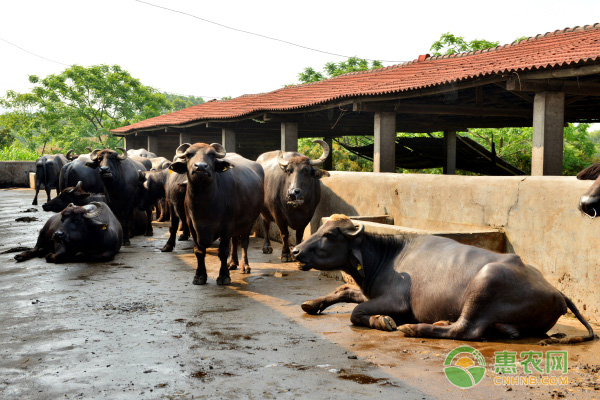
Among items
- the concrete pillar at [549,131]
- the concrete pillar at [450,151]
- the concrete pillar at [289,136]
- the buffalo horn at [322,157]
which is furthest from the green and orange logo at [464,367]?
the concrete pillar at [450,151]

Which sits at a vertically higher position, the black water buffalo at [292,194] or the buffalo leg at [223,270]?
the black water buffalo at [292,194]

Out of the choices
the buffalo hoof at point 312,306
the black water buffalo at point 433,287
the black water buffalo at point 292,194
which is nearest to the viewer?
the black water buffalo at point 433,287

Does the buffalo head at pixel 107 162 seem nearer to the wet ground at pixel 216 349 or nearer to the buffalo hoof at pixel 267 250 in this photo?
the buffalo hoof at pixel 267 250

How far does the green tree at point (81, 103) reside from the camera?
4322 cm

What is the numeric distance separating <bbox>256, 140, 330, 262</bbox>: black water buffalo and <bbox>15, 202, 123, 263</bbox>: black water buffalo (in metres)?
2.69

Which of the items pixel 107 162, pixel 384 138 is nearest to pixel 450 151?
pixel 384 138

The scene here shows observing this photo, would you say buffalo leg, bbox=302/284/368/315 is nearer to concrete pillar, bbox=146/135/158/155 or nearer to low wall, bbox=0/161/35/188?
concrete pillar, bbox=146/135/158/155

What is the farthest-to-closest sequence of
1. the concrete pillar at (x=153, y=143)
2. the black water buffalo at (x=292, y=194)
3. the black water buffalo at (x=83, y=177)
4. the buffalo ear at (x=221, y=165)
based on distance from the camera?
the concrete pillar at (x=153, y=143) → the black water buffalo at (x=83, y=177) → the black water buffalo at (x=292, y=194) → the buffalo ear at (x=221, y=165)

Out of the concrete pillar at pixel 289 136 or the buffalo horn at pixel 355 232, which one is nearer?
the buffalo horn at pixel 355 232

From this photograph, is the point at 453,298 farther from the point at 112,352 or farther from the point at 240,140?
the point at 240,140

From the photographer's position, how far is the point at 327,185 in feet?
34.4

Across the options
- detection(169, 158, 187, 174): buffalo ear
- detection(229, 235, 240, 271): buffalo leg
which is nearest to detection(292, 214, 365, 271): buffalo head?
detection(169, 158, 187, 174): buffalo ear

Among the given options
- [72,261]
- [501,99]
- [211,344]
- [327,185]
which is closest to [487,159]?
[501,99]

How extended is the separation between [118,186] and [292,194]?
14.2 ft
